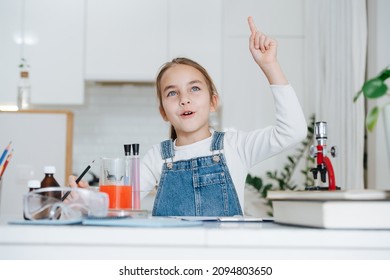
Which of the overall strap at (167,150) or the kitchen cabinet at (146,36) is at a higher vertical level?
the kitchen cabinet at (146,36)

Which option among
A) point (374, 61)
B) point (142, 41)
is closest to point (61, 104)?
point (142, 41)

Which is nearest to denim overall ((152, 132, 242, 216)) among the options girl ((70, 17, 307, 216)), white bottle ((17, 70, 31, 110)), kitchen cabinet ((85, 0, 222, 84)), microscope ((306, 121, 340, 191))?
girl ((70, 17, 307, 216))

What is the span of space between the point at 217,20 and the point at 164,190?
2.30m

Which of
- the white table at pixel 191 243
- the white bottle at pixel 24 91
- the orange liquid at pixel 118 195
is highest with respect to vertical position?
the white bottle at pixel 24 91

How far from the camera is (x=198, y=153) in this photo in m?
1.64

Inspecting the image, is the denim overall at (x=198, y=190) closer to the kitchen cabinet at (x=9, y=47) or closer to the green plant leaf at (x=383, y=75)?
the green plant leaf at (x=383, y=75)

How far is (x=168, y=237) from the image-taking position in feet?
2.25

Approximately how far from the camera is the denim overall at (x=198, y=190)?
150cm

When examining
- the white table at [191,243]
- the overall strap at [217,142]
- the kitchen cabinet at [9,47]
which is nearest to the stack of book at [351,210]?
the white table at [191,243]

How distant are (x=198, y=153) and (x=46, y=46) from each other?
2283mm

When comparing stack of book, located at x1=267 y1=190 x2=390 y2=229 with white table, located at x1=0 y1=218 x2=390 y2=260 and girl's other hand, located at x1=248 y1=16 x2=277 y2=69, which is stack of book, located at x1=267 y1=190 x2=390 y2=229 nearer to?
white table, located at x1=0 y1=218 x2=390 y2=260

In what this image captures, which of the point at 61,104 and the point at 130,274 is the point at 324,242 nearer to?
the point at 130,274

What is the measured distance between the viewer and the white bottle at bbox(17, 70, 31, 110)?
347 cm

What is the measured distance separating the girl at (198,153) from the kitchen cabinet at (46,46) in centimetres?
193
